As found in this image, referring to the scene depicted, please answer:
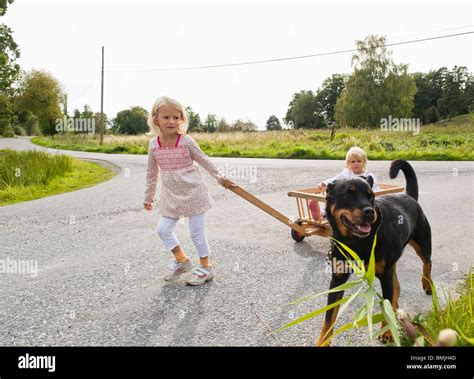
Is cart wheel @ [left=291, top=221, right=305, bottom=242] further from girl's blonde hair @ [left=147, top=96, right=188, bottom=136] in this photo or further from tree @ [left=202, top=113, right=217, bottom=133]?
tree @ [left=202, top=113, right=217, bottom=133]

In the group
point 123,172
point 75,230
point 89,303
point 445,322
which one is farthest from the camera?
point 123,172

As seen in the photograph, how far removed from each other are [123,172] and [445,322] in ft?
42.1

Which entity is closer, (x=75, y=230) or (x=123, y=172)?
(x=75, y=230)

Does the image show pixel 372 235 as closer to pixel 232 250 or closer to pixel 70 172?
pixel 232 250

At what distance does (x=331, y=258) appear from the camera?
2.88 m

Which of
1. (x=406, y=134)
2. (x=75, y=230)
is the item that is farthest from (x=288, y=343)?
(x=406, y=134)

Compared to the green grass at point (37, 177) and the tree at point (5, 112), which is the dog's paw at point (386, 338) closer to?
the green grass at point (37, 177)

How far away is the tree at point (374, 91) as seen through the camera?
41344 millimetres

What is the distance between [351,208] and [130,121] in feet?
156

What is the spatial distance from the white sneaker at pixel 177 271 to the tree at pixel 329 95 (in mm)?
52546

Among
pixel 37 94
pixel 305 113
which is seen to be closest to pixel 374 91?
pixel 305 113

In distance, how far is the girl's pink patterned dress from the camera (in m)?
3.87

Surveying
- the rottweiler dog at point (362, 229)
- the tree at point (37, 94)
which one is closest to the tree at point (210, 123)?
the tree at point (37, 94)
